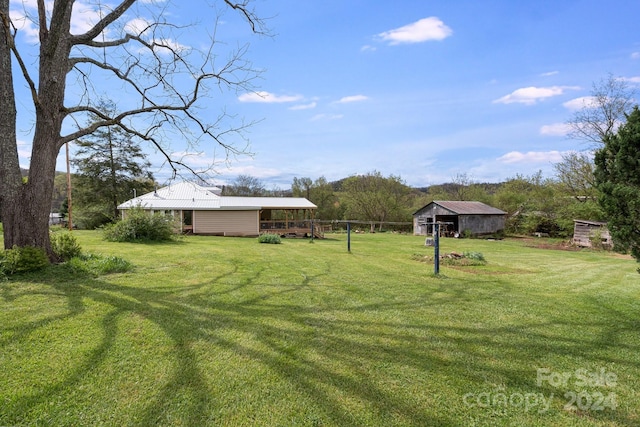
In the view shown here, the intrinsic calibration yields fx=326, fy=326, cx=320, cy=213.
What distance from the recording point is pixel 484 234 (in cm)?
2889

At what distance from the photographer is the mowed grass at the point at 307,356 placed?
232cm

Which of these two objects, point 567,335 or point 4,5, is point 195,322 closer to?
point 567,335

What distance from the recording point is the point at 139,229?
14.5 metres

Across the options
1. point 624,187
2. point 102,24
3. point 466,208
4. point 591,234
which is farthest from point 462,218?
point 102,24

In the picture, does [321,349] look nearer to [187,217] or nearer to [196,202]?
[196,202]

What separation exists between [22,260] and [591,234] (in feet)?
88.4

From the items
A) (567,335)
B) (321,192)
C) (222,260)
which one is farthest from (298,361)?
(321,192)

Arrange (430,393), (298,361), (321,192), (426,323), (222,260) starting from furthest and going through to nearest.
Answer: (321,192) < (222,260) < (426,323) < (298,361) < (430,393)

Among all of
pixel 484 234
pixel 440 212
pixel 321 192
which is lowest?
pixel 484 234

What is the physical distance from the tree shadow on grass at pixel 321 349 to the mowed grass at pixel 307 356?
16mm

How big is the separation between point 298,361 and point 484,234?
29.8 m

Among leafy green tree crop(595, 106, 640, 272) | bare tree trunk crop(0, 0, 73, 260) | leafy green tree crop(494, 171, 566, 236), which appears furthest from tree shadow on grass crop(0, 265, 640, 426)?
leafy green tree crop(494, 171, 566, 236)

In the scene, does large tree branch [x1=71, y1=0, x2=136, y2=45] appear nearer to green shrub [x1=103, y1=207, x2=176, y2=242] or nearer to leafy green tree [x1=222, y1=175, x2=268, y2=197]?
green shrub [x1=103, y1=207, x2=176, y2=242]

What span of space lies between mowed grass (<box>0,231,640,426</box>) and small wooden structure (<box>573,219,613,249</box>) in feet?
59.1
